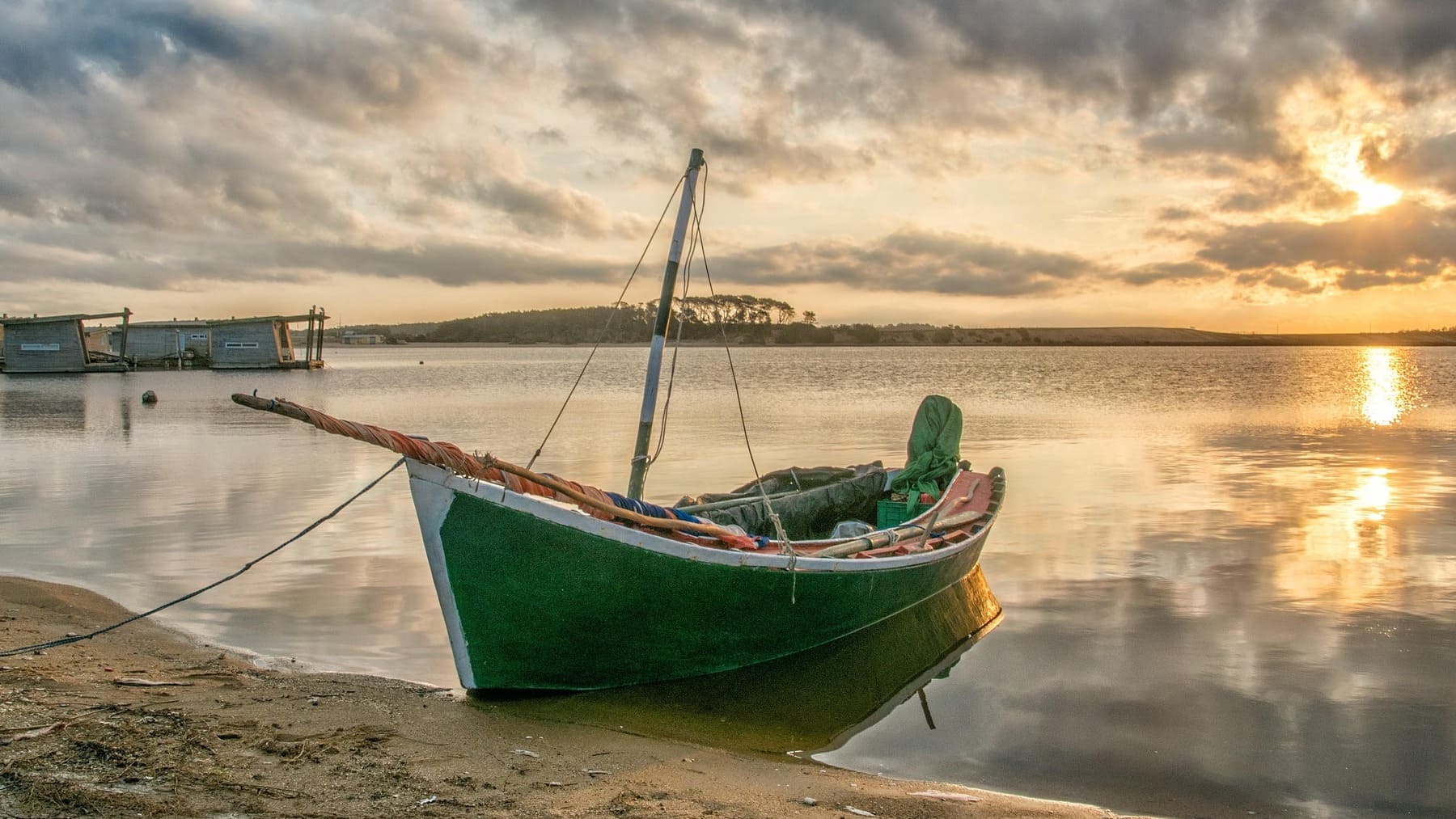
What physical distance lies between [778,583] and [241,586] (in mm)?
7092

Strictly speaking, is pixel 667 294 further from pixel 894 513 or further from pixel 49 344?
pixel 49 344

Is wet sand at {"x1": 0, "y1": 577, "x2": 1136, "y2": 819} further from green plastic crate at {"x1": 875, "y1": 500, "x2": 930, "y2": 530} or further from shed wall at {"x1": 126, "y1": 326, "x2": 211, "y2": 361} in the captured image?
shed wall at {"x1": 126, "y1": 326, "x2": 211, "y2": 361}

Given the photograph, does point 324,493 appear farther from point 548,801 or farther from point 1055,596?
point 548,801

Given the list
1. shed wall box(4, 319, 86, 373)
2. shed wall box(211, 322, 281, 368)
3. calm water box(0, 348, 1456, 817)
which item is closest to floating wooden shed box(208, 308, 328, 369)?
shed wall box(211, 322, 281, 368)

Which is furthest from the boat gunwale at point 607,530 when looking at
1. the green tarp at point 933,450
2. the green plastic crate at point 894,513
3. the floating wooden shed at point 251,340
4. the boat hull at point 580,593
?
the floating wooden shed at point 251,340

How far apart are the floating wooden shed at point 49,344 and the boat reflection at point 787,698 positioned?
6416 centimetres

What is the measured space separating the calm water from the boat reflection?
204 mm

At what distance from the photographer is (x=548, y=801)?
5.57 metres

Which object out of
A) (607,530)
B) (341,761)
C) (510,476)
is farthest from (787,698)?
(341,761)

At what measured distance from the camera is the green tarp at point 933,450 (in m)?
13.8

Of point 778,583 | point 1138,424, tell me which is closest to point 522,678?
point 778,583

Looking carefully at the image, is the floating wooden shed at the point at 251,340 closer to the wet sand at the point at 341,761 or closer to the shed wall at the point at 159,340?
the shed wall at the point at 159,340

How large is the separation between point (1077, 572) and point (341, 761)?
10.3 metres

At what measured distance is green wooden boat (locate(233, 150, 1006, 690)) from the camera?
7418 millimetres
